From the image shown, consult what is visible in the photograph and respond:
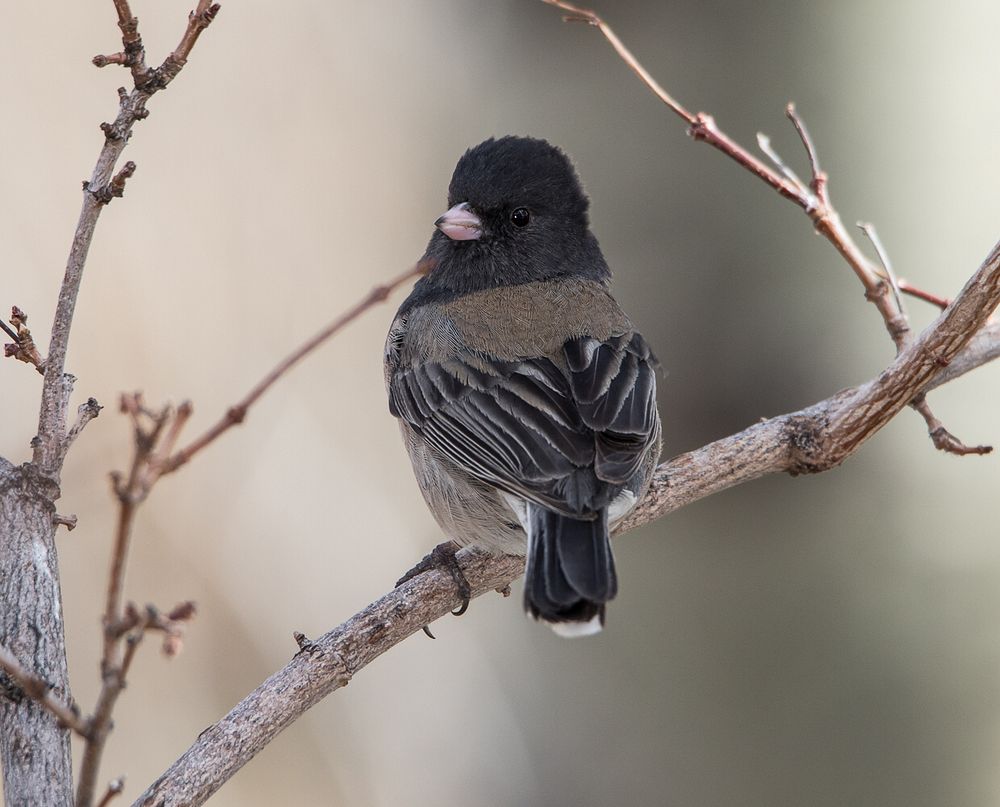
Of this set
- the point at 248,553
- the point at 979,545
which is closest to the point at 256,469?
the point at 248,553

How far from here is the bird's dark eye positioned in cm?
353

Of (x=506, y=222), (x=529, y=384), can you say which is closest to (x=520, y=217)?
(x=506, y=222)

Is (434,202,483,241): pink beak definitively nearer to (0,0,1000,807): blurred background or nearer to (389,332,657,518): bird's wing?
(389,332,657,518): bird's wing

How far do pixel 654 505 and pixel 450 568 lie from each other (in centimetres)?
56

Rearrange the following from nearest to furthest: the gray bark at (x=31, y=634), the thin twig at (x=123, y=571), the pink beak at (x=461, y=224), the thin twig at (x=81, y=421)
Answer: the thin twig at (x=123, y=571), the gray bark at (x=31, y=634), the thin twig at (x=81, y=421), the pink beak at (x=461, y=224)

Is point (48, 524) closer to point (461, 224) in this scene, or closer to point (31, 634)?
point (31, 634)

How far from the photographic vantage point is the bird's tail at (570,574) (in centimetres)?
226

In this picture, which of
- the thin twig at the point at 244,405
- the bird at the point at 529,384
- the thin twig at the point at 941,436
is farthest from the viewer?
the thin twig at the point at 941,436

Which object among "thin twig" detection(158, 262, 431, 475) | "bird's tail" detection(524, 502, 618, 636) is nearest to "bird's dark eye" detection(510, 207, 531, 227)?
"bird's tail" detection(524, 502, 618, 636)

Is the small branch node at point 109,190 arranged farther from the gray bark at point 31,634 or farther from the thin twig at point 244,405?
the thin twig at point 244,405

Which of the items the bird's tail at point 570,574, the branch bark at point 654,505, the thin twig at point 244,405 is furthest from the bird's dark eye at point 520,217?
the thin twig at point 244,405

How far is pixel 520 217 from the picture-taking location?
11.6 ft

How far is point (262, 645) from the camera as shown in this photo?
4.54m

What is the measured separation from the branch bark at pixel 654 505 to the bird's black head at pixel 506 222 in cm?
85
